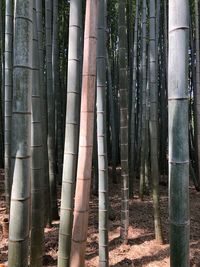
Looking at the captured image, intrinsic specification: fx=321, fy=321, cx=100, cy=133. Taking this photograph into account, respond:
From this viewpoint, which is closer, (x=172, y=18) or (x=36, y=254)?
(x=172, y=18)

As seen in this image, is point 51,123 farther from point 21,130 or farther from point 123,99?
point 21,130

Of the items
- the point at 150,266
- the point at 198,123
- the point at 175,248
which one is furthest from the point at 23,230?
the point at 198,123

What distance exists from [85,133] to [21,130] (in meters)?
0.63

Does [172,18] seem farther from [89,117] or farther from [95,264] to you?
[95,264]

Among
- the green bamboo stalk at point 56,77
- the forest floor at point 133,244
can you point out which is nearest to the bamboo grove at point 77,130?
the forest floor at point 133,244

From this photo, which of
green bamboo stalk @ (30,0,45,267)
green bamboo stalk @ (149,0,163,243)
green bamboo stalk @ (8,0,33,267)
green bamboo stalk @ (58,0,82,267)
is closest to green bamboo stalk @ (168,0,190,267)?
green bamboo stalk @ (8,0,33,267)

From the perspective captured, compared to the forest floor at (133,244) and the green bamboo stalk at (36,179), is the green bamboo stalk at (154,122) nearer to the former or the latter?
the forest floor at (133,244)

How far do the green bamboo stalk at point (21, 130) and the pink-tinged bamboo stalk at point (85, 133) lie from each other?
22.1 inches

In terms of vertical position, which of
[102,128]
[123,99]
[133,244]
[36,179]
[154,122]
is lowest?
[133,244]

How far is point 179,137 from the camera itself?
1.25 meters

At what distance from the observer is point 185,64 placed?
4.13 ft

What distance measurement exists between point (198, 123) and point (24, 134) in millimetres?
4554

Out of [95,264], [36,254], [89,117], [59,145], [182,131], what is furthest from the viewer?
[59,145]

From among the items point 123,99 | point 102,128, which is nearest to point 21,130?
point 102,128
